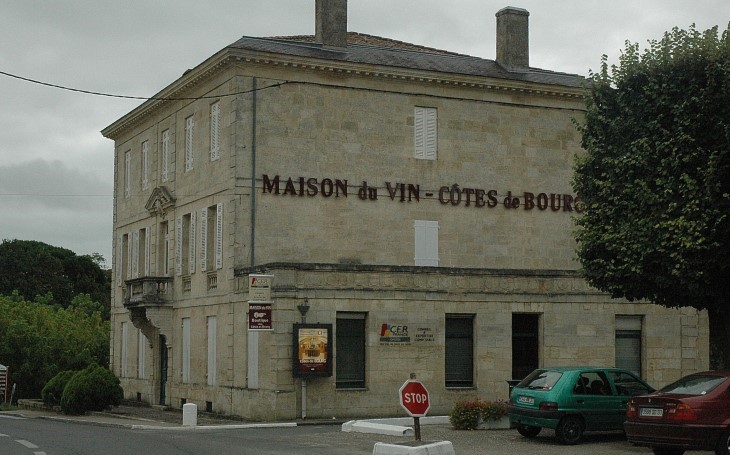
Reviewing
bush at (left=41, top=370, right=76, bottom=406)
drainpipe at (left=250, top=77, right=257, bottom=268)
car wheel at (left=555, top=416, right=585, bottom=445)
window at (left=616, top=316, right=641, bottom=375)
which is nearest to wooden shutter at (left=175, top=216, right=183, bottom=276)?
bush at (left=41, top=370, right=76, bottom=406)

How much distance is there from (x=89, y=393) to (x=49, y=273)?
2366 inches

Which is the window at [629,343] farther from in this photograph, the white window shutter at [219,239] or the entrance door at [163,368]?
the entrance door at [163,368]

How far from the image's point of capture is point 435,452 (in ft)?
62.6

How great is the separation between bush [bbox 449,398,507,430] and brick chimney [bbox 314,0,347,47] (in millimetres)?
16282

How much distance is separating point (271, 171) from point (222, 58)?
12.5 ft

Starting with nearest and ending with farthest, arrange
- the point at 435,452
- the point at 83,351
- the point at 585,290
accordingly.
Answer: the point at 435,452, the point at 585,290, the point at 83,351

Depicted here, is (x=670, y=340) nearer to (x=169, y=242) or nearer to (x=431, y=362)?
(x=431, y=362)

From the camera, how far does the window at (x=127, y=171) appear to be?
4747 cm

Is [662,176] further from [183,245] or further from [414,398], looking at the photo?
[183,245]

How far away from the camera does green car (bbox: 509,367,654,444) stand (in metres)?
23.5

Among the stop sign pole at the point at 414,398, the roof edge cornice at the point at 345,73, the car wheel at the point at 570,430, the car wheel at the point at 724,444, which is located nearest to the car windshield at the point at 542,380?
the car wheel at the point at 570,430

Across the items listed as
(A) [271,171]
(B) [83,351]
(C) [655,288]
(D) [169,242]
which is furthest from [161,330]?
(C) [655,288]

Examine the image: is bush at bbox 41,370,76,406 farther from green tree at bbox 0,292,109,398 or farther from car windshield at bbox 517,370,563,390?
car windshield at bbox 517,370,563,390

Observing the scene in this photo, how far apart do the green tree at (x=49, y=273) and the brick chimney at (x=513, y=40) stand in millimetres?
54002
